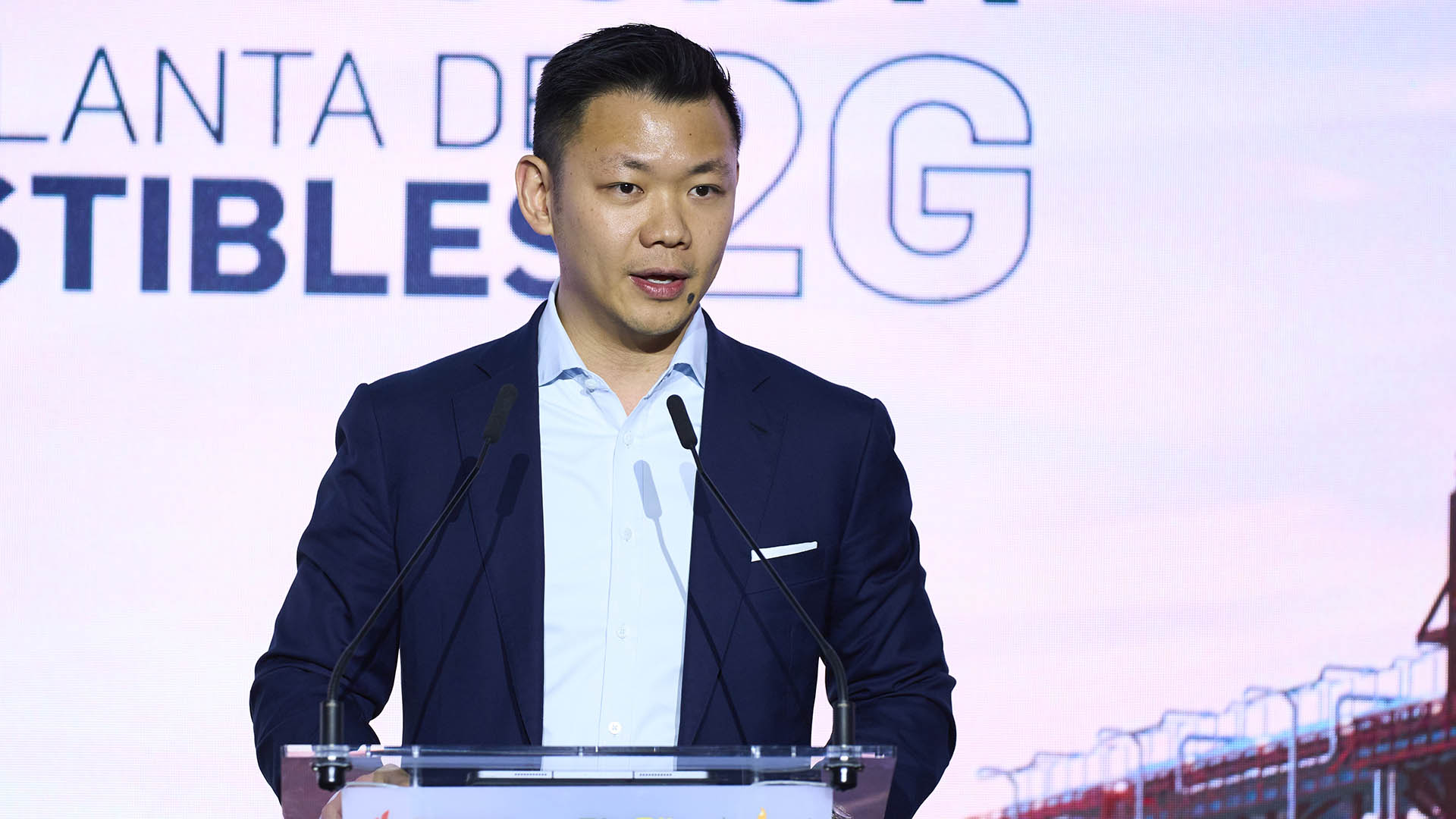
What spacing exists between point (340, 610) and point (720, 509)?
45cm

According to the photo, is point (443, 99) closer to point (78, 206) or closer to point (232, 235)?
point (232, 235)

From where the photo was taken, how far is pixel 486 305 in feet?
10.7

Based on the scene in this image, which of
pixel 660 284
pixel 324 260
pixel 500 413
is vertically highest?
pixel 324 260

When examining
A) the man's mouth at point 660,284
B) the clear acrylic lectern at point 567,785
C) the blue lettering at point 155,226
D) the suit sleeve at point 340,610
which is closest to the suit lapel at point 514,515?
the suit sleeve at point 340,610

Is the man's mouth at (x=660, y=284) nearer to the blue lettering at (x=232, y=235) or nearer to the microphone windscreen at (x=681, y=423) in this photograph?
the microphone windscreen at (x=681, y=423)

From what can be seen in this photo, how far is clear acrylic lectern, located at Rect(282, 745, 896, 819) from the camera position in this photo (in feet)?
4.14

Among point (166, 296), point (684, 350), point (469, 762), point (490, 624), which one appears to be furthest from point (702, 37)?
point (469, 762)

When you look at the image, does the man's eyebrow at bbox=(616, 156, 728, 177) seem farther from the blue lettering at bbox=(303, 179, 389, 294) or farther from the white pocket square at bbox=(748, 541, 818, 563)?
the blue lettering at bbox=(303, 179, 389, 294)

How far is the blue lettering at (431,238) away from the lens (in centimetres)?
324

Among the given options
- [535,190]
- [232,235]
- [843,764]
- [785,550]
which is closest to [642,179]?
[535,190]

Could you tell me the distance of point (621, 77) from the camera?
6.14ft

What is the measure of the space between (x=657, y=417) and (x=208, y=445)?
1.59 meters

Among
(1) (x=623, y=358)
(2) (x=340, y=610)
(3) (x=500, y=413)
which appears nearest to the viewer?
(3) (x=500, y=413)

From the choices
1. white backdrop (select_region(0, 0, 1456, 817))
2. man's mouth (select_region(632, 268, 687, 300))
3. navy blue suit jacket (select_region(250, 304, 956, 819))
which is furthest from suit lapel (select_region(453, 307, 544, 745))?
white backdrop (select_region(0, 0, 1456, 817))
